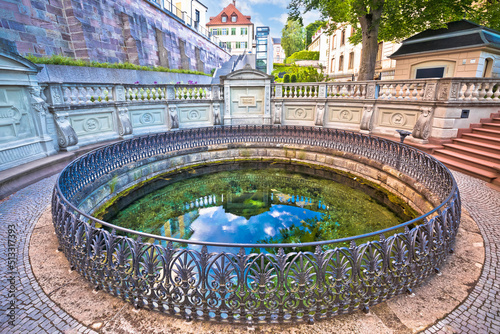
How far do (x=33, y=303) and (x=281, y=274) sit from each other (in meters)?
2.79

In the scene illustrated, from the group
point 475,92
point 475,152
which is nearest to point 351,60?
point 475,92

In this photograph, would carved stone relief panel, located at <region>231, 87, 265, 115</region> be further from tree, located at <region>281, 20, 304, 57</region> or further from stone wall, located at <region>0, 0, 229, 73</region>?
tree, located at <region>281, 20, 304, 57</region>

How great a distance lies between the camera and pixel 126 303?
282 cm

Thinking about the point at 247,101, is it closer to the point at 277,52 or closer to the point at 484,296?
the point at 484,296

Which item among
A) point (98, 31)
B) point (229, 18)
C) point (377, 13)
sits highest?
point (229, 18)

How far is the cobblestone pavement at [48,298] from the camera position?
2.49 metres

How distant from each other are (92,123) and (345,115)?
10.3m

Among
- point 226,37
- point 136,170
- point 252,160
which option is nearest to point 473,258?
point 252,160

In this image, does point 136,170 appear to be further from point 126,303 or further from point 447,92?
point 447,92

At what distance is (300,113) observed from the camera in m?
12.4

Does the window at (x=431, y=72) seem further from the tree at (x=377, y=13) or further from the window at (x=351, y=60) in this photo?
the window at (x=351, y=60)

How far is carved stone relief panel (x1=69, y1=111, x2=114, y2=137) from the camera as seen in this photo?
855 cm

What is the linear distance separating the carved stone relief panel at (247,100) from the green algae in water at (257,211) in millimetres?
5196

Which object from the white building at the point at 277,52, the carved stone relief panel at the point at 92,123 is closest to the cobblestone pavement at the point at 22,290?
the carved stone relief panel at the point at 92,123
